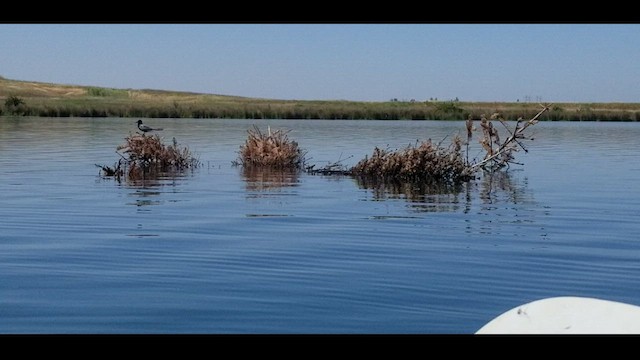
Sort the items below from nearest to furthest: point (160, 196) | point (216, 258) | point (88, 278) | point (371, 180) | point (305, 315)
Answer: point (305, 315) → point (88, 278) → point (216, 258) → point (160, 196) → point (371, 180)

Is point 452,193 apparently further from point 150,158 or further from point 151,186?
point 150,158

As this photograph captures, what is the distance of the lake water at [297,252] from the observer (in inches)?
372

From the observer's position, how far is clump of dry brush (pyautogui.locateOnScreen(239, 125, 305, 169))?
31.2m

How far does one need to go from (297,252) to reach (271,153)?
57.6ft

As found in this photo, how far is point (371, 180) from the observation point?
28203 millimetres

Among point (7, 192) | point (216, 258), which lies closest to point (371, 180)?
point (7, 192)

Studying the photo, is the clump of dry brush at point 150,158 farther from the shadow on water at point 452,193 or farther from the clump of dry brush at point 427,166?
the clump of dry brush at point 427,166

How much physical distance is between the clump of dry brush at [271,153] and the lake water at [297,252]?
62.6 inches

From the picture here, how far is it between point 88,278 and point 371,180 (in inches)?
681

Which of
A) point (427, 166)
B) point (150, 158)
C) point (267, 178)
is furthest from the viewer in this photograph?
point (150, 158)

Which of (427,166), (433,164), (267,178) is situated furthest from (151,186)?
(433,164)

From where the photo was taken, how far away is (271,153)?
3144cm

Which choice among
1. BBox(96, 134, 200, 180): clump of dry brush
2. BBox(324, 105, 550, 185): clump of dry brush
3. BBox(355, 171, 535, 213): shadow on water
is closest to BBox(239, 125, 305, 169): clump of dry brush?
BBox(96, 134, 200, 180): clump of dry brush
